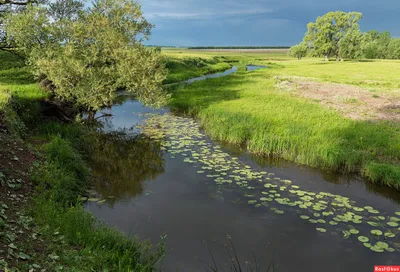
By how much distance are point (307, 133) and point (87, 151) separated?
13.4 m

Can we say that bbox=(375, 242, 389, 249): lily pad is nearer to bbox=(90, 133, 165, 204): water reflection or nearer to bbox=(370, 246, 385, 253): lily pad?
bbox=(370, 246, 385, 253): lily pad

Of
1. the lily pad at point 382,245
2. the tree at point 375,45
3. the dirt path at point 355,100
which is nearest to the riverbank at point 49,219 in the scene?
the lily pad at point 382,245

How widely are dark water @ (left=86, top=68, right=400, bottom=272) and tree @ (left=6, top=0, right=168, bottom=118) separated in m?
4.86

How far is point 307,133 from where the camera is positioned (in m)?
18.0

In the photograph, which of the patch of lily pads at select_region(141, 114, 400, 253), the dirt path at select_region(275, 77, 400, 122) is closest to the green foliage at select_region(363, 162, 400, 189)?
the patch of lily pads at select_region(141, 114, 400, 253)

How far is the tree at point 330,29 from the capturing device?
10650 cm

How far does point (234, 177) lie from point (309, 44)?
380 feet

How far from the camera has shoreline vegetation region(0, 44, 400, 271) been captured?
7191mm

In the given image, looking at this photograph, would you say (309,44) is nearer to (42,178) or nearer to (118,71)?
(118,71)

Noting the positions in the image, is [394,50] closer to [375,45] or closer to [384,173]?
[375,45]

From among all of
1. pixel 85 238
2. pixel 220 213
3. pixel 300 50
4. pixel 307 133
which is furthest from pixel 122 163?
pixel 300 50

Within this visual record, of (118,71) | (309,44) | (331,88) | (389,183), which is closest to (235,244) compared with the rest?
(389,183)

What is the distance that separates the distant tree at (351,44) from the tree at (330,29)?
2.32m

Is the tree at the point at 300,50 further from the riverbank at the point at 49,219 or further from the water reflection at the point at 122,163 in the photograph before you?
the riverbank at the point at 49,219
